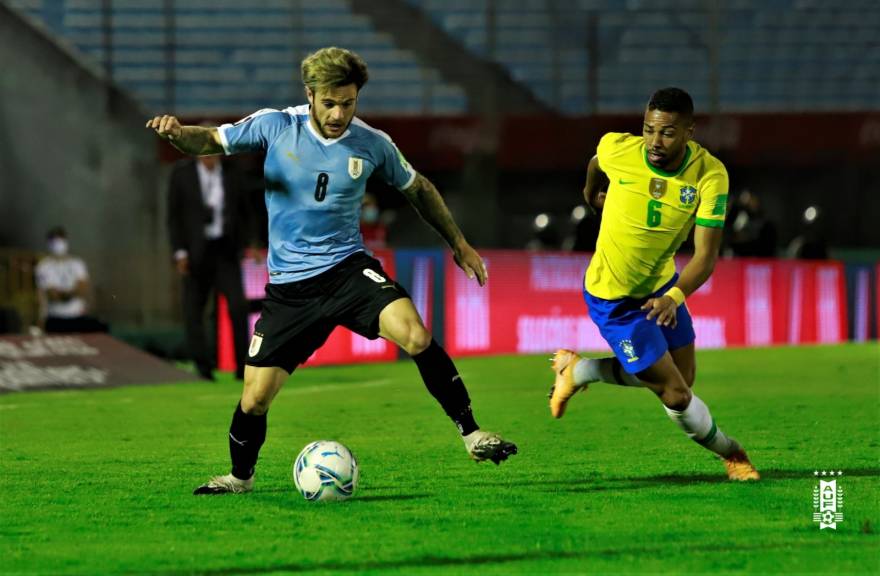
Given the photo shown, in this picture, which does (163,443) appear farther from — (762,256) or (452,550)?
(762,256)

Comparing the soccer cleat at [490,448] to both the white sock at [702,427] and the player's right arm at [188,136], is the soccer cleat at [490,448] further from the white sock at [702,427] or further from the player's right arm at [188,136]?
the player's right arm at [188,136]

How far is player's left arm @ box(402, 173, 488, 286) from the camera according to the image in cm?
641

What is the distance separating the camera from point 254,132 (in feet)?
20.1

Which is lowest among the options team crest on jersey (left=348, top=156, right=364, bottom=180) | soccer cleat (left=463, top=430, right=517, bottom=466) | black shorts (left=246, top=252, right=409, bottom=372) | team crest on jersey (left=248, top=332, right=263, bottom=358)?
soccer cleat (left=463, top=430, right=517, bottom=466)

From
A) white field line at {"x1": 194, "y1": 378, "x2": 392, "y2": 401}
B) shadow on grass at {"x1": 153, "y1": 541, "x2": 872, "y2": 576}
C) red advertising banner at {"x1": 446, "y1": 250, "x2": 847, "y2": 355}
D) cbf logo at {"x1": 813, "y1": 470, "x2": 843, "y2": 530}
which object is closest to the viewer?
shadow on grass at {"x1": 153, "y1": 541, "x2": 872, "y2": 576}

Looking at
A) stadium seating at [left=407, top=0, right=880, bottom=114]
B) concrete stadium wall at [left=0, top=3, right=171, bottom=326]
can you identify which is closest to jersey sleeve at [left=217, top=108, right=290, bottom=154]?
concrete stadium wall at [left=0, top=3, right=171, bottom=326]

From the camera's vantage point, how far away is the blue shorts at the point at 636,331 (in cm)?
645

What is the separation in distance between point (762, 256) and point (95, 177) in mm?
9736

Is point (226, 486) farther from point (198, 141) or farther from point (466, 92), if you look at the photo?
point (466, 92)

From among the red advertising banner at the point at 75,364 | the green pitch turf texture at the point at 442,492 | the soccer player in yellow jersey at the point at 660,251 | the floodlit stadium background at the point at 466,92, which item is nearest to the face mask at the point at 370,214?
the floodlit stadium background at the point at 466,92

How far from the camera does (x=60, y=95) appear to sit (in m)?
22.7

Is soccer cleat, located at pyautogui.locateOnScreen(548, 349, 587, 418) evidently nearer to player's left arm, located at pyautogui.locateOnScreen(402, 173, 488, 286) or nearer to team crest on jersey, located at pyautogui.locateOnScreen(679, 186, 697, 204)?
player's left arm, located at pyautogui.locateOnScreen(402, 173, 488, 286)

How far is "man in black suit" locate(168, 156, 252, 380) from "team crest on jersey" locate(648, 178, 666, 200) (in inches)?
265

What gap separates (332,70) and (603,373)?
2.09 meters
